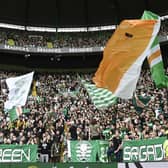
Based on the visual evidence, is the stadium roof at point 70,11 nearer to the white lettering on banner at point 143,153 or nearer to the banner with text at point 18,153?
the banner with text at point 18,153

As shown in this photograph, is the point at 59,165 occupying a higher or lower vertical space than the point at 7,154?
lower

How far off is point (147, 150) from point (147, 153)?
93mm

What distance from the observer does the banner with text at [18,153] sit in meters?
16.4

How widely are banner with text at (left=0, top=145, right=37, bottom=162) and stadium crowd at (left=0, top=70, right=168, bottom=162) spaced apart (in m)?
1.41

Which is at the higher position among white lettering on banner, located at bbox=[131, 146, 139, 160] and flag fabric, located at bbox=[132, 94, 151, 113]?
flag fabric, located at bbox=[132, 94, 151, 113]

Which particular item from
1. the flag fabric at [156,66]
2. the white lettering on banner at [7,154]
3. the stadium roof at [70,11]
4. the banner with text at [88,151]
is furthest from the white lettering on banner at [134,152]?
the stadium roof at [70,11]

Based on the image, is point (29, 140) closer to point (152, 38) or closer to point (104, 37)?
point (152, 38)

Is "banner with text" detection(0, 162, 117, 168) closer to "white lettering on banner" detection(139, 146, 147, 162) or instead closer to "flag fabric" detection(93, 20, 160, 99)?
"flag fabric" detection(93, 20, 160, 99)

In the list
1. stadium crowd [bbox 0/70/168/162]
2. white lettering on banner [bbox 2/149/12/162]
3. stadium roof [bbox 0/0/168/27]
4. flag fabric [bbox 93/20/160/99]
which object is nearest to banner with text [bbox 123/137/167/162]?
stadium crowd [bbox 0/70/168/162]

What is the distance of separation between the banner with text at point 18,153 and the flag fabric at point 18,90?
9.62 ft

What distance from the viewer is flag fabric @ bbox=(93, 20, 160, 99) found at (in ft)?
41.0

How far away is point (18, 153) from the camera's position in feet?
54.1

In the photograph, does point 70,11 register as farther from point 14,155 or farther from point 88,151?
point 14,155

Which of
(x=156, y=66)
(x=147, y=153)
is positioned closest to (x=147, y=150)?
(x=147, y=153)
